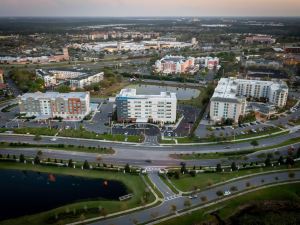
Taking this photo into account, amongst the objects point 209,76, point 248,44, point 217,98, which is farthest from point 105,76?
point 248,44

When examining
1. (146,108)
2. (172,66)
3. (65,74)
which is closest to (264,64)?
(172,66)

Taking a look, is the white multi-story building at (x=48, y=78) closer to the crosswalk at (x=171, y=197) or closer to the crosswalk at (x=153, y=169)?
the crosswalk at (x=153, y=169)

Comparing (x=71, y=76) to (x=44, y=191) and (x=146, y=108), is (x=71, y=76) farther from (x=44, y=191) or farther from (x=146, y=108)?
(x=44, y=191)

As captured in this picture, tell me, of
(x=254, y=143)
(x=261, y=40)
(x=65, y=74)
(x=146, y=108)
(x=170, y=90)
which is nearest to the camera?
(x=254, y=143)

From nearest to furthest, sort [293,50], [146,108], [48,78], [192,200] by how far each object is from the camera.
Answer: [192,200] → [146,108] → [48,78] → [293,50]

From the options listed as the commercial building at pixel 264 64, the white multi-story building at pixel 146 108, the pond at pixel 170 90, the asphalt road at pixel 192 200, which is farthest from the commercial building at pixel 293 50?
the asphalt road at pixel 192 200

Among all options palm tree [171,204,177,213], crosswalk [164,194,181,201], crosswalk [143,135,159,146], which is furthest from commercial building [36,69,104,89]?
palm tree [171,204,177,213]
